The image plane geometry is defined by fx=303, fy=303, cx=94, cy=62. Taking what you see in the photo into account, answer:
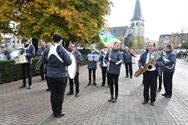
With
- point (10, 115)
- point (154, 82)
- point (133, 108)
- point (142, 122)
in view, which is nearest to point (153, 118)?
point (142, 122)

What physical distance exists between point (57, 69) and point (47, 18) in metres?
11.6

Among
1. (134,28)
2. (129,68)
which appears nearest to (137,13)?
(134,28)

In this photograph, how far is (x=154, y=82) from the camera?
9.20 metres

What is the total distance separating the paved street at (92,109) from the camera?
23.3ft

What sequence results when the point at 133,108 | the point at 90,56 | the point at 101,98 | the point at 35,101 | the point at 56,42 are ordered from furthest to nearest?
1. the point at 90,56
2. the point at 101,98
3. the point at 35,101
4. the point at 133,108
5. the point at 56,42

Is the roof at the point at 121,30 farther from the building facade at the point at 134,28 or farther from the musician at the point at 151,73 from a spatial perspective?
the musician at the point at 151,73

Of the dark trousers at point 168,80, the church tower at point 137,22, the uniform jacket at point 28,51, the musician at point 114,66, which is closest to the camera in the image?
the musician at point 114,66

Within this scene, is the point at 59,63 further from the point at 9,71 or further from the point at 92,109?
the point at 9,71

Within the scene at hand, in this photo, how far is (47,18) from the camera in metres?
18.4

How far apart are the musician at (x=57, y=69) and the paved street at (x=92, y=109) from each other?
381 millimetres

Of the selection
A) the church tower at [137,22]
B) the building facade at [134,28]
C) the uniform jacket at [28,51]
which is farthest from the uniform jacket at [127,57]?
the church tower at [137,22]

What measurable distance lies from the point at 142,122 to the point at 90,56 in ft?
22.5

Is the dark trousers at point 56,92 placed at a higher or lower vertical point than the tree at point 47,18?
lower

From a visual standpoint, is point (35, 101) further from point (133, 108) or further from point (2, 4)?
point (2, 4)
